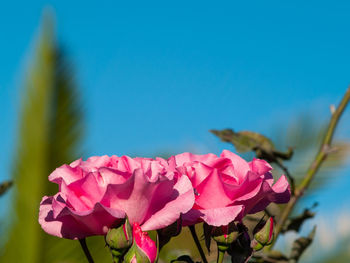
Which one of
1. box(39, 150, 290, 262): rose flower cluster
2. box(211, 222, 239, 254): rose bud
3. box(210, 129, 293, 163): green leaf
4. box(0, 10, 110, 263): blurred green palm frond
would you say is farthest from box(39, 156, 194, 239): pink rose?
box(0, 10, 110, 263): blurred green palm frond

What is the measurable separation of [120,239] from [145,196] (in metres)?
0.07

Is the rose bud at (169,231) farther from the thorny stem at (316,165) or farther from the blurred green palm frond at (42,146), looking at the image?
the blurred green palm frond at (42,146)

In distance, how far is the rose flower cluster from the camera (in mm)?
745

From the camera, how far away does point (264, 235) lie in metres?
0.87

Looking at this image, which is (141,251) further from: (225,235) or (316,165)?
(316,165)

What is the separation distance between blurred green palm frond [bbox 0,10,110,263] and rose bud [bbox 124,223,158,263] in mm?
2334

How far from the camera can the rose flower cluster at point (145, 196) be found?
0.75 meters

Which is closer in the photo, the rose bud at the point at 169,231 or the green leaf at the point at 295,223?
the rose bud at the point at 169,231

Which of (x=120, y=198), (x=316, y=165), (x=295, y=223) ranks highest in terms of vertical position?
(x=120, y=198)

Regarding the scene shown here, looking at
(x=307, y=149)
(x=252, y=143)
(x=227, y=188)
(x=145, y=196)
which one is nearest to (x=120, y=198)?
(x=145, y=196)

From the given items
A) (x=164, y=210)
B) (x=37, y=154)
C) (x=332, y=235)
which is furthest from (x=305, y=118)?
(x=164, y=210)

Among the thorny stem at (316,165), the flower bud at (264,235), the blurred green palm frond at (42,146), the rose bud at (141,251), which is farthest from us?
the blurred green palm frond at (42,146)

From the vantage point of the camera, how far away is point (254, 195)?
32.1 inches

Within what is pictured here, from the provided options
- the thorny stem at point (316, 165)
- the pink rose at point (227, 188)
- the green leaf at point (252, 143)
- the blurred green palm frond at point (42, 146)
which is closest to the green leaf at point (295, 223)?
the thorny stem at point (316, 165)
